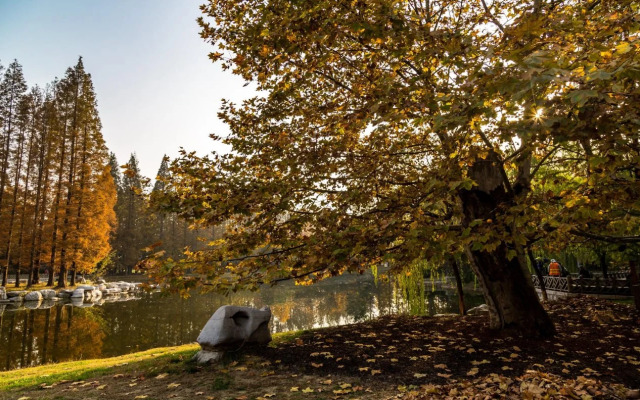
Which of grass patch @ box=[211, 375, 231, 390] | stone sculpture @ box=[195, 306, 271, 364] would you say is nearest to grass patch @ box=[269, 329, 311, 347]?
stone sculpture @ box=[195, 306, 271, 364]

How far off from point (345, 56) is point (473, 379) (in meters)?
6.02

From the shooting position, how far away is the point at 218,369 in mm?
6961

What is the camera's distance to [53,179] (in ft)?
99.8

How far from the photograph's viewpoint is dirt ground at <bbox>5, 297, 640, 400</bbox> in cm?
489

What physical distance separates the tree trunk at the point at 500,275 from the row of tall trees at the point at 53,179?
103ft

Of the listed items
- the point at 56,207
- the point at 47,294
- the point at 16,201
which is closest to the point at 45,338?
the point at 47,294

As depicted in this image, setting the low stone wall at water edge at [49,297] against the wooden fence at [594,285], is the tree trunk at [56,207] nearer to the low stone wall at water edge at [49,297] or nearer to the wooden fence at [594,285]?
the low stone wall at water edge at [49,297]

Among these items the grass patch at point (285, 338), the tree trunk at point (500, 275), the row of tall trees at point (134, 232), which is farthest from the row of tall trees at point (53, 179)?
the tree trunk at point (500, 275)

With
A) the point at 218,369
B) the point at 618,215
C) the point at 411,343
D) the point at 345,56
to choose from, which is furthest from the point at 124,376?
the point at 618,215

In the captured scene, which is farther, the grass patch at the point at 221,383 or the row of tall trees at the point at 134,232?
the row of tall trees at the point at 134,232

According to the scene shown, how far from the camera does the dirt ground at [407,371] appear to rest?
489 cm

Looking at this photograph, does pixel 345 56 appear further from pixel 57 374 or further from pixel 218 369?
pixel 57 374

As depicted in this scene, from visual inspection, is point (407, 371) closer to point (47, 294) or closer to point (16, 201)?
point (47, 294)

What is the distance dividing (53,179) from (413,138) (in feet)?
109
